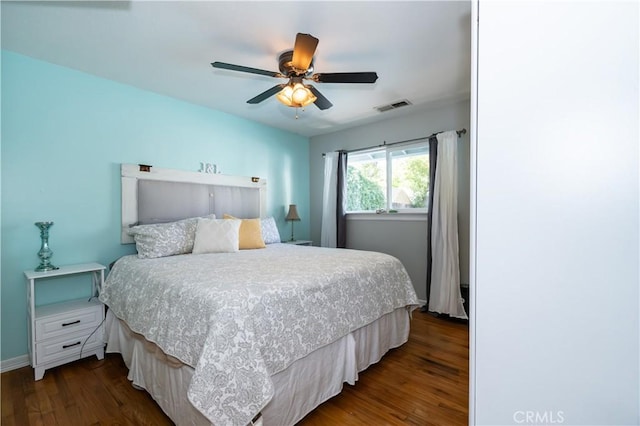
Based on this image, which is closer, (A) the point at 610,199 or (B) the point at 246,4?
(A) the point at 610,199

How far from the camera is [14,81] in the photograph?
2080 mm

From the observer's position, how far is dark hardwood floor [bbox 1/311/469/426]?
1.55 meters

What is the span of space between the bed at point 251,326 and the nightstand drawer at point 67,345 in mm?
99

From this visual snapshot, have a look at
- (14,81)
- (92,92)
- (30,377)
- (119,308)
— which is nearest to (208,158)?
(92,92)

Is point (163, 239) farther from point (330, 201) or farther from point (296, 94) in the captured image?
point (330, 201)

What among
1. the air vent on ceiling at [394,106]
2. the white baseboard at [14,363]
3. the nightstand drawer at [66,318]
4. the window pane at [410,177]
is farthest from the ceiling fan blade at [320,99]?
the white baseboard at [14,363]

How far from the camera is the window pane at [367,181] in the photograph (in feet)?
13.0

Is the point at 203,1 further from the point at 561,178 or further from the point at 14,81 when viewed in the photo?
the point at 561,178

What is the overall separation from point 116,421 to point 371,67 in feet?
10.1

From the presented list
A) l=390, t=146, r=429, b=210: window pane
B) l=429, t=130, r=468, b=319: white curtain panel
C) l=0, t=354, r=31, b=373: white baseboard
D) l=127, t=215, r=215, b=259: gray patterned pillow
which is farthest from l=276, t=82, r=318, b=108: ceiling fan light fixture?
l=0, t=354, r=31, b=373: white baseboard

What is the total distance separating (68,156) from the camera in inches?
91.4

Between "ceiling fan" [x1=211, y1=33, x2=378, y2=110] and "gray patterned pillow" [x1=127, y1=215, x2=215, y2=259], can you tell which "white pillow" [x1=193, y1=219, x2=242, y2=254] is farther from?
"ceiling fan" [x1=211, y1=33, x2=378, y2=110]

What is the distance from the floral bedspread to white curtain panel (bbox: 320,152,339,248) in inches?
71.9
